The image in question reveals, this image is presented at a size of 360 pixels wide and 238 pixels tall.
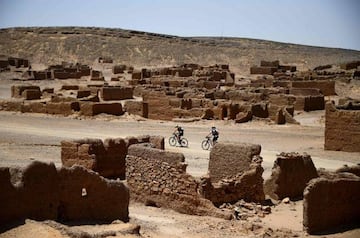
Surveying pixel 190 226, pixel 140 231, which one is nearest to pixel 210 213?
pixel 190 226

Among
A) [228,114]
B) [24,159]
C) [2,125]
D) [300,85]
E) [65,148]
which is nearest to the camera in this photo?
[65,148]

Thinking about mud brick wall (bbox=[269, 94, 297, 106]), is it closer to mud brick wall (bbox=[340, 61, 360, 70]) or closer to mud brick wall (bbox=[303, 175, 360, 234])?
mud brick wall (bbox=[303, 175, 360, 234])

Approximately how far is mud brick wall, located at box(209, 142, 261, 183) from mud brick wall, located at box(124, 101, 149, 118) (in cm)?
1955

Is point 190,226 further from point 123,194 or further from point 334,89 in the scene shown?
point 334,89

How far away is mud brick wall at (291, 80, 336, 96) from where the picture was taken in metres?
46.3

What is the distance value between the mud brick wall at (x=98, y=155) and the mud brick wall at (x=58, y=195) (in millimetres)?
4764

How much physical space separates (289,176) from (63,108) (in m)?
21.5

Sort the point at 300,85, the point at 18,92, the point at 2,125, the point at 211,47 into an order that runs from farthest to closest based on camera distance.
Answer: the point at 211,47, the point at 300,85, the point at 18,92, the point at 2,125

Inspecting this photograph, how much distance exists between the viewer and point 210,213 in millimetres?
14414

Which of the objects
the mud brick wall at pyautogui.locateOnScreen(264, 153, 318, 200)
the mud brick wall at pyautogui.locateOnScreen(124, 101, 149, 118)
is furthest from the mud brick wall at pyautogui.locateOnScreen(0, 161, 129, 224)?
the mud brick wall at pyautogui.locateOnScreen(124, 101, 149, 118)

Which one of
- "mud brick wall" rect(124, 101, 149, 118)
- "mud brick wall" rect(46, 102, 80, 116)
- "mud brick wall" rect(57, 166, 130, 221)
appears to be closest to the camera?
"mud brick wall" rect(57, 166, 130, 221)

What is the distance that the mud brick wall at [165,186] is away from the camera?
14570 mm

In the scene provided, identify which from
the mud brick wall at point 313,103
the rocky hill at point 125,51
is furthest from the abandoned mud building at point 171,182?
the rocky hill at point 125,51

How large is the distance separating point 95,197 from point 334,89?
37.9 meters
